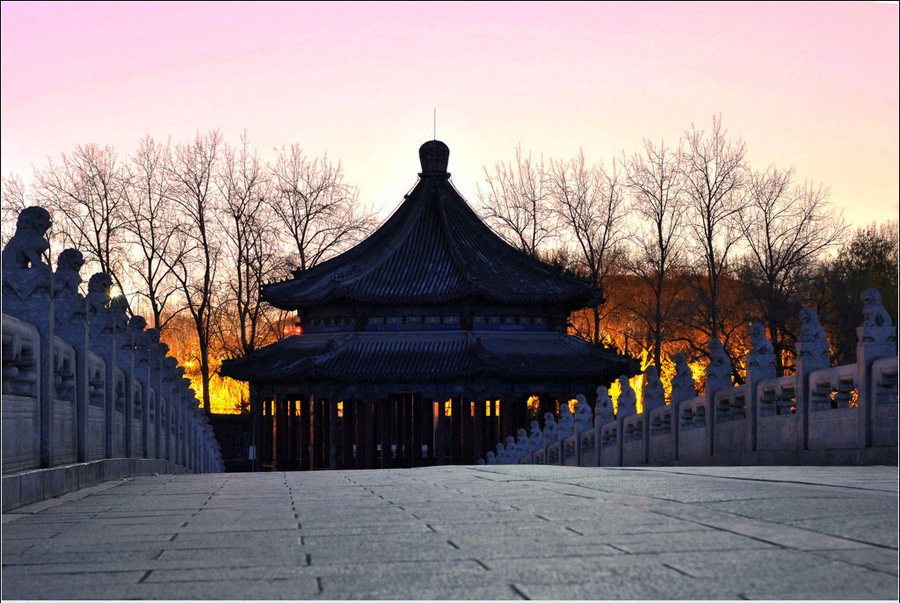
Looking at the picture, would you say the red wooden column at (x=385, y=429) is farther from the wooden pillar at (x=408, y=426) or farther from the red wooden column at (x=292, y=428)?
the red wooden column at (x=292, y=428)

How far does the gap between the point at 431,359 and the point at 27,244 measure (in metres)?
36.8

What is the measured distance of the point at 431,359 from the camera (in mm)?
47969

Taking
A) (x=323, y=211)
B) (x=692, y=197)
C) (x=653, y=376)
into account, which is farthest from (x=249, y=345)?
(x=653, y=376)

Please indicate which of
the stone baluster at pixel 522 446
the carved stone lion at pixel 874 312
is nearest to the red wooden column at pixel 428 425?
the stone baluster at pixel 522 446

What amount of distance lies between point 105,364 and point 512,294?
3398 centimetres

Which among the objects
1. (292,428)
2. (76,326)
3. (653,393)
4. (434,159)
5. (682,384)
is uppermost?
(434,159)

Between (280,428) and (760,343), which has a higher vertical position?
(760,343)

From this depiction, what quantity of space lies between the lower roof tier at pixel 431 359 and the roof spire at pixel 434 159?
910 centimetres

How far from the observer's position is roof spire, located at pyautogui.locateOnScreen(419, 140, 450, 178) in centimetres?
5572

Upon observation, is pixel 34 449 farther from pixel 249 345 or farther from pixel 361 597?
pixel 249 345

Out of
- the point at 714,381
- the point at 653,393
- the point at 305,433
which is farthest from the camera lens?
the point at 305,433

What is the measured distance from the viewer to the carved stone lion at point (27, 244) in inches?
446

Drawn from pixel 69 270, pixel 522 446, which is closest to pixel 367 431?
pixel 522 446

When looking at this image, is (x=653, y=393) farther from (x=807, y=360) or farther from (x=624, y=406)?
(x=807, y=360)
